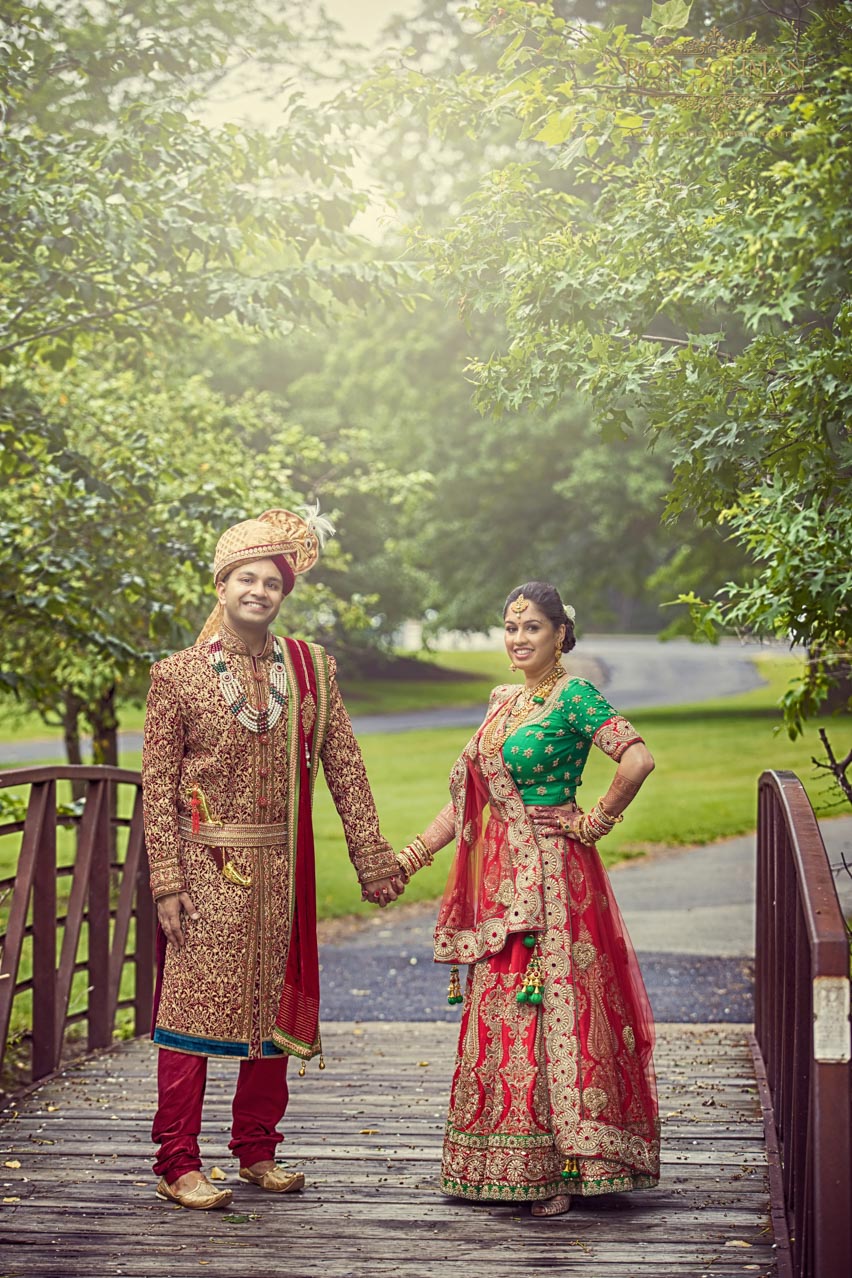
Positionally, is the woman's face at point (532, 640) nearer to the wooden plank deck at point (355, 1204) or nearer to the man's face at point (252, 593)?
the man's face at point (252, 593)

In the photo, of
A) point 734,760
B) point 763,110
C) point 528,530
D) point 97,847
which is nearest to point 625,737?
point 763,110

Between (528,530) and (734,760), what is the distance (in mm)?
5497

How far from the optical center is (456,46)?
16578 millimetres

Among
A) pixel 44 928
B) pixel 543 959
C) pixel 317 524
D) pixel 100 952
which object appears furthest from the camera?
pixel 100 952

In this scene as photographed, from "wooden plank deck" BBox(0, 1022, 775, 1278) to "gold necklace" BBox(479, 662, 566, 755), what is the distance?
1.22 metres

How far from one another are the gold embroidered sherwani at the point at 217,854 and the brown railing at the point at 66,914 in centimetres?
81

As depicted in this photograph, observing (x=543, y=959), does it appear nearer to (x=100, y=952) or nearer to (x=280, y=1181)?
(x=280, y=1181)

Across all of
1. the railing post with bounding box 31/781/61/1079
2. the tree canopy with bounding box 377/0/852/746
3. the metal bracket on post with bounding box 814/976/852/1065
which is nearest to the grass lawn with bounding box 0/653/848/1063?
the railing post with bounding box 31/781/61/1079

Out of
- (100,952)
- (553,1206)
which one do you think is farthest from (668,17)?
(100,952)

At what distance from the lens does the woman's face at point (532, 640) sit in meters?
4.28

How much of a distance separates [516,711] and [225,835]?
864 mm

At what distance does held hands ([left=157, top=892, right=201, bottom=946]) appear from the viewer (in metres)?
4.22

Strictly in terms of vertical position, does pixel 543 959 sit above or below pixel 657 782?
above

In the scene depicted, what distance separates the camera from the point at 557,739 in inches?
167
